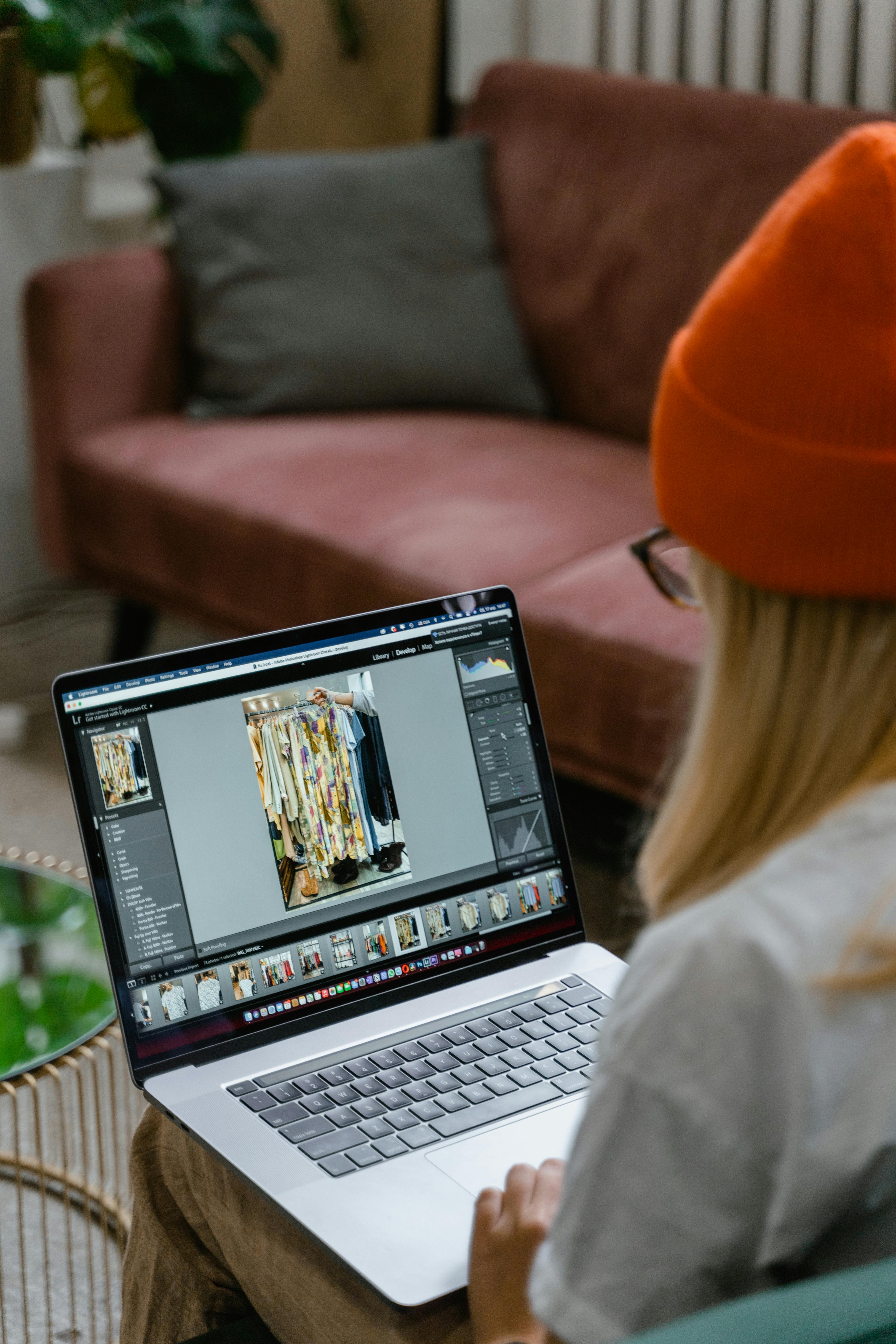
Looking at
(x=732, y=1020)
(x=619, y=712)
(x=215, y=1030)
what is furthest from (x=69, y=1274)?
(x=732, y=1020)

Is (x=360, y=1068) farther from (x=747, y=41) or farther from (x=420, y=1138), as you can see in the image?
(x=747, y=41)

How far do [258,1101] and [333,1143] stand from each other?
0.06m

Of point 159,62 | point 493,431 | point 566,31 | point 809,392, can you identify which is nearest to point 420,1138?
point 809,392

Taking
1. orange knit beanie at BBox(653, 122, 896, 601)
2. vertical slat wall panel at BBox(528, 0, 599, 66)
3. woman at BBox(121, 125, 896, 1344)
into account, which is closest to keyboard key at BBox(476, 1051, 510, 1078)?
woman at BBox(121, 125, 896, 1344)

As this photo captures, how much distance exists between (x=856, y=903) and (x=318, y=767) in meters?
0.47

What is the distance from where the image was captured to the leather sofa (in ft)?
6.67

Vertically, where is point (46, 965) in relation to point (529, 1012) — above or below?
below

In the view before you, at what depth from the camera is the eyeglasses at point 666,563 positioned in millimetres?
951

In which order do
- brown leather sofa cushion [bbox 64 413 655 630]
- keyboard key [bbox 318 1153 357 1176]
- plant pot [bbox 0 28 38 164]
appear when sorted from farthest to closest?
plant pot [bbox 0 28 38 164]
brown leather sofa cushion [bbox 64 413 655 630]
keyboard key [bbox 318 1153 357 1176]

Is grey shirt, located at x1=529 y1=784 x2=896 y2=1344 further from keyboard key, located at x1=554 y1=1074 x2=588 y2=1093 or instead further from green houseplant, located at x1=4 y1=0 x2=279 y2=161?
green houseplant, located at x1=4 y1=0 x2=279 y2=161

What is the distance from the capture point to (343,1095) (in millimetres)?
860

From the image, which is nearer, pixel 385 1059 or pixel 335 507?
pixel 385 1059

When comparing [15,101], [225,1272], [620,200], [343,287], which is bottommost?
[225,1272]

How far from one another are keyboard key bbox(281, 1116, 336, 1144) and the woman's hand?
13 cm
